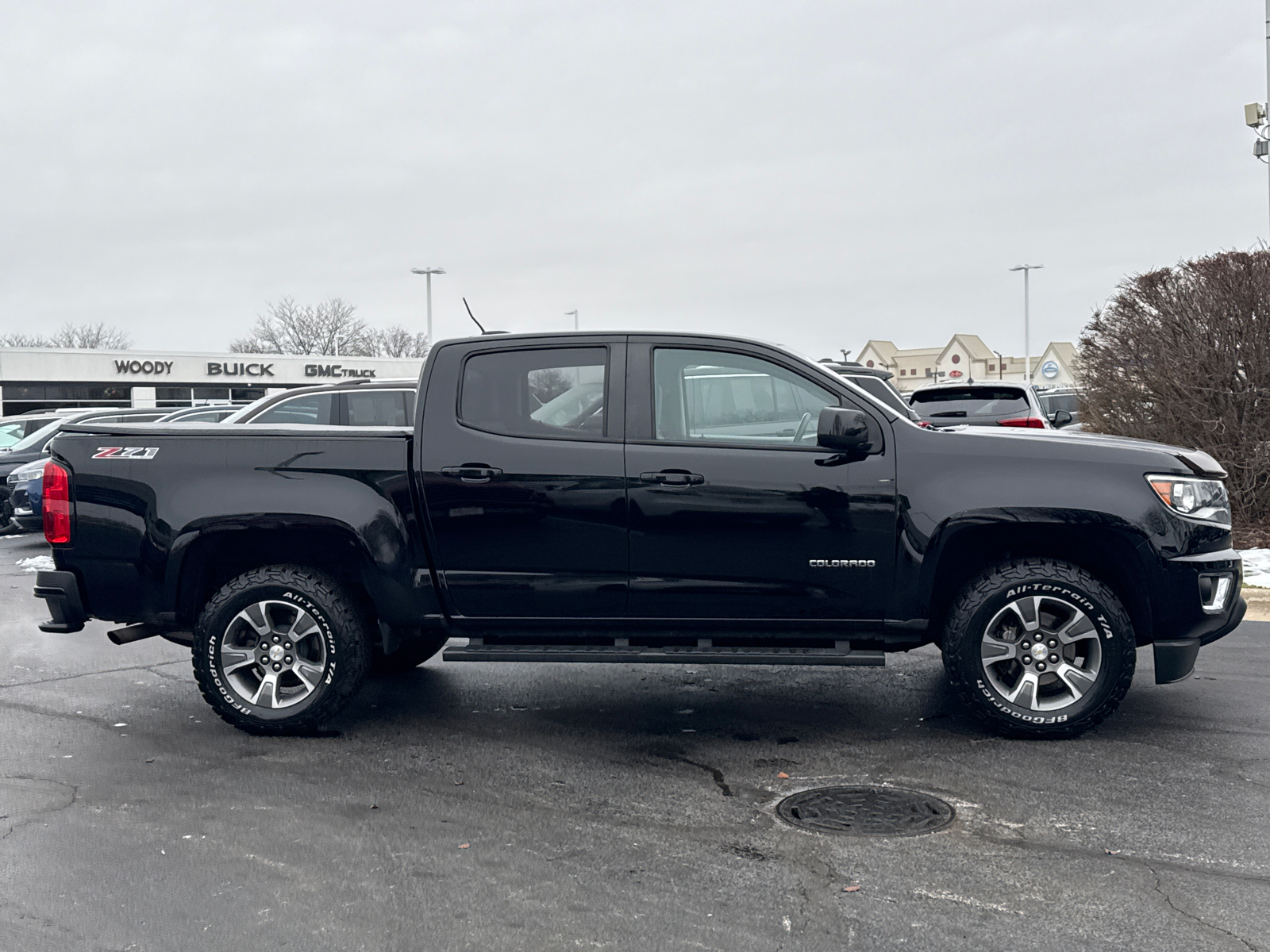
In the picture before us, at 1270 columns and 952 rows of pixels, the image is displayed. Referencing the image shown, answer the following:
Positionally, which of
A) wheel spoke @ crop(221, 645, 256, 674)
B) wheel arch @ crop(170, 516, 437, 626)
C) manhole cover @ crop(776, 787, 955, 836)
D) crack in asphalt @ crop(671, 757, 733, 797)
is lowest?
crack in asphalt @ crop(671, 757, 733, 797)

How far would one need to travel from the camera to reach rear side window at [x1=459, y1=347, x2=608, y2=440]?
586 centimetres

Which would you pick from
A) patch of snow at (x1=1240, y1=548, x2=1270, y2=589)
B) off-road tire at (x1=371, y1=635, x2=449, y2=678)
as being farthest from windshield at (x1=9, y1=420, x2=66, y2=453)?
patch of snow at (x1=1240, y1=548, x2=1270, y2=589)

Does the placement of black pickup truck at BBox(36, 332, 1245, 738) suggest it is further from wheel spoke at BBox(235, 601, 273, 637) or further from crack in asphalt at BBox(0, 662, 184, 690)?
crack in asphalt at BBox(0, 662, 184, 690)

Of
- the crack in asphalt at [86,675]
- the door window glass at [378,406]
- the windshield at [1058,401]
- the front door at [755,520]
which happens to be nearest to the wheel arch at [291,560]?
the front door at [755,520]

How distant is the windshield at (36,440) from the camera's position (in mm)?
17828

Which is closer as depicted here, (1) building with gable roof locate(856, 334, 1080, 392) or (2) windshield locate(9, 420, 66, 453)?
(2) windshield locate(9, 420, 66, 453)

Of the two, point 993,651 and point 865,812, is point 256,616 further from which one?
point 993,651

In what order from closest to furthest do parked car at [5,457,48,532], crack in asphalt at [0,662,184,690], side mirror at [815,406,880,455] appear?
side mirror at [815,406,880,455] < crack in asphalt at [0,662,184,690] < parked car at [5,457,48,532]

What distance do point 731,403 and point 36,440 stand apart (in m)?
15.3

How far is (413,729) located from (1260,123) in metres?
14.7

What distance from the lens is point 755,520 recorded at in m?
5.61

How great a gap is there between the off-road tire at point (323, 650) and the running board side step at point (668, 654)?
0.54 m

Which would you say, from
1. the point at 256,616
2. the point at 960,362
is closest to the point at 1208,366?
the point at 256,616

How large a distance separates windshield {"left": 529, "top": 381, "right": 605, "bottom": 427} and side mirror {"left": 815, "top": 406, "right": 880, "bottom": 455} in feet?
3.57
